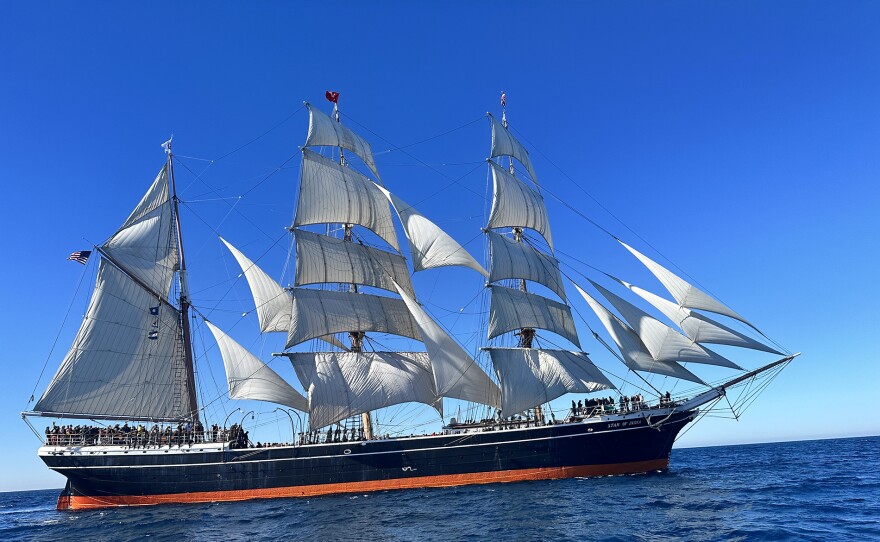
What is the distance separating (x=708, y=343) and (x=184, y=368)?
3853 centimetres

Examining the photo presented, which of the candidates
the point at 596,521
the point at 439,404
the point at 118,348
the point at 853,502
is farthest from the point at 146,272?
the point at 853,502

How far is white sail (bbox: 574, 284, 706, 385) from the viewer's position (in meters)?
38.7

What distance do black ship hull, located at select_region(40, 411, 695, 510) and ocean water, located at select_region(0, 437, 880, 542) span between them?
1493mm

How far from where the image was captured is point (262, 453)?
40062 millimetres

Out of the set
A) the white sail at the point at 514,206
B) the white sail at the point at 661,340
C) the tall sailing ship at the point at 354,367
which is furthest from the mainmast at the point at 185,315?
the white sail at the point at 661,340

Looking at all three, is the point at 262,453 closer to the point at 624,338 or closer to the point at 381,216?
the point at 381,216

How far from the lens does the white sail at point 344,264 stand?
47.5 meters

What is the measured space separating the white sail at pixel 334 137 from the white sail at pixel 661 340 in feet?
83.0

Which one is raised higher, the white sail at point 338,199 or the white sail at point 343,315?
the white sail at point 338,199

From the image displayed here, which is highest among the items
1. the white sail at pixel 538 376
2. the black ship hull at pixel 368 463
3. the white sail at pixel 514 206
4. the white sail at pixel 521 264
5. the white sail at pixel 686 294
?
the white sail at pixel 514 206

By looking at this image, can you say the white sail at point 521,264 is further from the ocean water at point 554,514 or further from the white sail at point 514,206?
the ocean water at point 554,514

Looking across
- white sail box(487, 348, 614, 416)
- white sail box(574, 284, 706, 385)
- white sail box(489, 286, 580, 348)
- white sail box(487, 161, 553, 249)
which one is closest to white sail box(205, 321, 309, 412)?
white sail box(487, 348, 614, 416)

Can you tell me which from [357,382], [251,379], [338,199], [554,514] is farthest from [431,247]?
[554,514]

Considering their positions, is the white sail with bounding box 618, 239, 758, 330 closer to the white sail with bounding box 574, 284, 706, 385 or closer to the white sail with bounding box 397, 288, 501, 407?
the white sail with bounding box 574, 284, 706, 385
